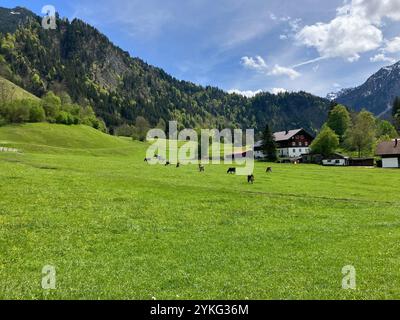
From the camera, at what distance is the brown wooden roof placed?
112250mm

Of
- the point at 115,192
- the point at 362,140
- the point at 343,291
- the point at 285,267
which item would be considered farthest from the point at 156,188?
the point at 362,140

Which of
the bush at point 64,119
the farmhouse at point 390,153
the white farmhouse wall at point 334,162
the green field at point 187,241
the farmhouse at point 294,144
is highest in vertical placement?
the bush at point 64,119

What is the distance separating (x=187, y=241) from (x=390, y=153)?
10666 cm

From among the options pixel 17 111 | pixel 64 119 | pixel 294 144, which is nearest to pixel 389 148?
pixel 294 144

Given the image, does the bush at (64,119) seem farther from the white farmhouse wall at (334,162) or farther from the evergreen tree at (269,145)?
the white farmhouse wall at (334,162)

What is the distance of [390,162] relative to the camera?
11394 centimetres

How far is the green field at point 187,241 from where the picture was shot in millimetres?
15680

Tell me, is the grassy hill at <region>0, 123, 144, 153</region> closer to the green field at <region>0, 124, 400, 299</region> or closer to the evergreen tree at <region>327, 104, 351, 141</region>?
the green field at <region>0, 124, 400, 299</region>

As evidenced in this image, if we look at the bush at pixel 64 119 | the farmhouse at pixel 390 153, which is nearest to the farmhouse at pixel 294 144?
the farmhouse at pixel 390 153

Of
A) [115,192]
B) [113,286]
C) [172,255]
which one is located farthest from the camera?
[115,192]

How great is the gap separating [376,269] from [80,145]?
116 meters

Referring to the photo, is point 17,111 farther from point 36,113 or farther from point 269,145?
point 269,145

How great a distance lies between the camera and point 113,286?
15.4 metres
